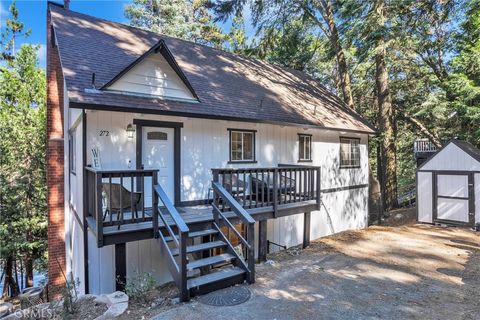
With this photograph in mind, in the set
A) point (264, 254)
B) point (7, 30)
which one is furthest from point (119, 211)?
point (7, 30)

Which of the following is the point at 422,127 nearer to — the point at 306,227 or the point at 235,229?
the point at 306,227

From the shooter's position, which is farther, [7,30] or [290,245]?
[7,30]

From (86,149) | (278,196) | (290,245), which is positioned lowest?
(290,245)

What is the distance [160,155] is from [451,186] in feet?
31.5

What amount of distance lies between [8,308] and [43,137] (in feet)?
21.4

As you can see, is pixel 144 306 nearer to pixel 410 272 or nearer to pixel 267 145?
pixel 410 272

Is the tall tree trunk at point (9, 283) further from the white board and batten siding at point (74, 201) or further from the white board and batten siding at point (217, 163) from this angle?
the white board and batten siding at point (217, 163)

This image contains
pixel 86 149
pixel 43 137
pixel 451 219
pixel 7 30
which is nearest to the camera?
pixel 86 149

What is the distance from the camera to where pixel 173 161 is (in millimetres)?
7508

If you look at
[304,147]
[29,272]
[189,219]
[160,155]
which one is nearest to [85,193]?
[160,155]

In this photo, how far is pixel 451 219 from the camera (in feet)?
35.4

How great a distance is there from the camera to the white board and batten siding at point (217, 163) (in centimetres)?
652

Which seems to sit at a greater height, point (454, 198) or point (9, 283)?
point (454, 198)

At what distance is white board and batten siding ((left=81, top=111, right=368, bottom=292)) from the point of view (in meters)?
6.52
